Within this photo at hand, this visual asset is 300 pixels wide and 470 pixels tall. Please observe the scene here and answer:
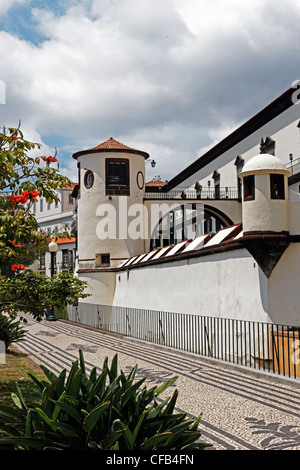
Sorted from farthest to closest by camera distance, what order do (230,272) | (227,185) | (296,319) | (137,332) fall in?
(227,185)
(137,332)
(230,272)
(296,319)

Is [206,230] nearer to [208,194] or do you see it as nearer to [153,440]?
[208,194]

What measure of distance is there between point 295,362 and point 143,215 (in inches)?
884

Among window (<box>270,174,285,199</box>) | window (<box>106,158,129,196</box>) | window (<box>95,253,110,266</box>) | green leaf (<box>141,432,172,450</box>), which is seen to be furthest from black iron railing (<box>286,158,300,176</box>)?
green leaf (<box>141,432,172,450</box>)

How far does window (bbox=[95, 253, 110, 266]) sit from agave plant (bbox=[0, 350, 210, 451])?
2603cm

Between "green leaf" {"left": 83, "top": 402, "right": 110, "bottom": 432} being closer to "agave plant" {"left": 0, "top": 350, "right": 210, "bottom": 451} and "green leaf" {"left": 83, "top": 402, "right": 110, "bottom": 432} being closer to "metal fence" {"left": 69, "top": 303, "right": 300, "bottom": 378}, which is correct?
"agave plant" {"left": 0, "top": 350, "right": 210, "bottom": 451}

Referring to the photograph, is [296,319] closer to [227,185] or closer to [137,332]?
[137,332]

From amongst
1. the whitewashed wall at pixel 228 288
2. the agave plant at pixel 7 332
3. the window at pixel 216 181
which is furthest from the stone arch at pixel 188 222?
the agave plant at pixel 7 332

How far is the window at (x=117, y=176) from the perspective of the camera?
103ft

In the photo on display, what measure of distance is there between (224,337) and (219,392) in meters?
4.33

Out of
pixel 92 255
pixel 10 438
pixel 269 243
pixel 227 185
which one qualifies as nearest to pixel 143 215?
pixel 92 255

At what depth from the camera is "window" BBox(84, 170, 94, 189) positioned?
31.7 m

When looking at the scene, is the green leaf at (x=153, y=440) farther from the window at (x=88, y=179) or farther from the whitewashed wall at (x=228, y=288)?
the window at (x=88, y=179)

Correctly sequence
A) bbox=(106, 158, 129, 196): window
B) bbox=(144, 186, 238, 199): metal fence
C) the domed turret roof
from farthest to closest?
1. bbox=(144, 186, 238, 199): metal fence
2. bbox=(106, 158, 129, 196): window
3. the domed turret roof
